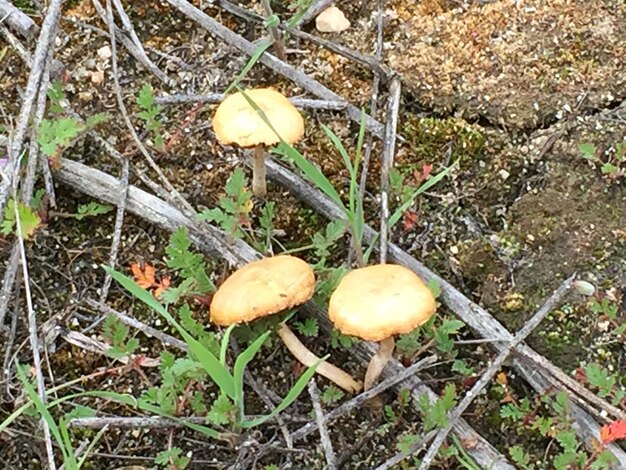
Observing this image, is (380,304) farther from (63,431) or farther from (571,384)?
(63,431)

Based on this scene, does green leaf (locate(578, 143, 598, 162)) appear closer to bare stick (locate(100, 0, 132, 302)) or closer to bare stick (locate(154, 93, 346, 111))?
bare stick (locate(154, 93, 346, 111))

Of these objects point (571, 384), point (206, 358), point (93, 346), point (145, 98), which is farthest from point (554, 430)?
point (145, 98)

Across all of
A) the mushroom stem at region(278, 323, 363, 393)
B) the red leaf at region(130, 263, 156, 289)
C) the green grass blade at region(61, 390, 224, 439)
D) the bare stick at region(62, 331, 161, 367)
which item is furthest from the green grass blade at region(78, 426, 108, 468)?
the mushroom stem at region(278, 323, 363, 393)

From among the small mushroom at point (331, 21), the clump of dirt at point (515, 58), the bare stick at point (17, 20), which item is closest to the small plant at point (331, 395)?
the clump of dirt at point (515, 58)

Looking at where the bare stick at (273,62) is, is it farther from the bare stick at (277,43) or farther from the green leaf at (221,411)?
the green leaf at (221,411)

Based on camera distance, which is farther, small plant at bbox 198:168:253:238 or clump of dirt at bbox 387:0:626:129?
clump of dirt at bbox 387:0:626:129

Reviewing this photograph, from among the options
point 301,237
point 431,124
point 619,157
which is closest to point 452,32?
point 431,124

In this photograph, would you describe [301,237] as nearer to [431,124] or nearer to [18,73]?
[431,124]
